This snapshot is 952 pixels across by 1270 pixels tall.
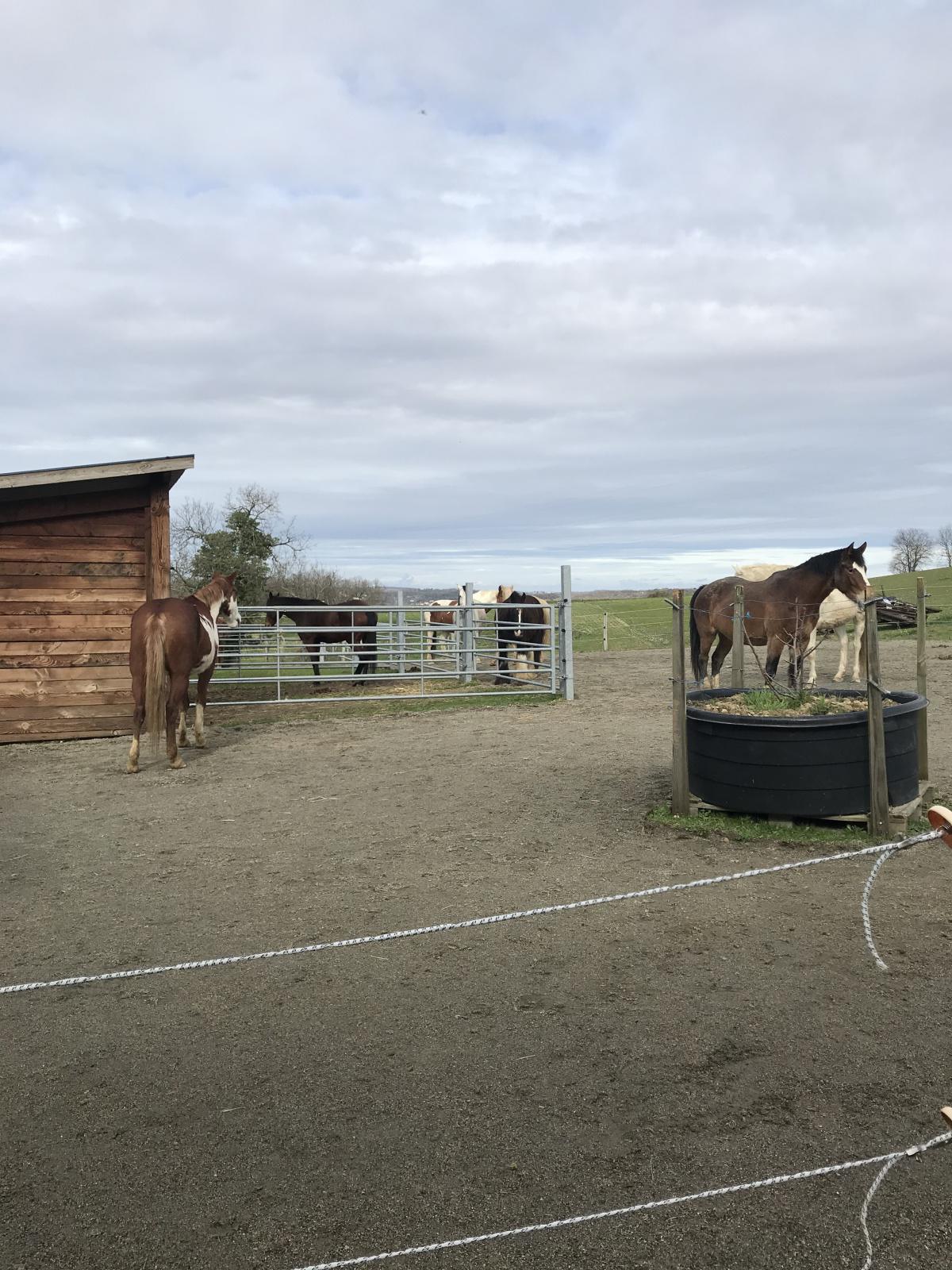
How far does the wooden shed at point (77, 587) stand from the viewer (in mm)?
9039

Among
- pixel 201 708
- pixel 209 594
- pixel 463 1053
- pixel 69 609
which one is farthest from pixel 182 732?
pixel 463 1053

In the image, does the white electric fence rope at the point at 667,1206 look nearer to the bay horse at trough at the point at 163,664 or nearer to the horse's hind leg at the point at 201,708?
the bay horse at trough at the point at 163,664

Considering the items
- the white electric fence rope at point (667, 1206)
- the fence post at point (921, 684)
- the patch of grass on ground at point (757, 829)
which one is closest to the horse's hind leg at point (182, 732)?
the patch of grass on ground at point (757, 829)

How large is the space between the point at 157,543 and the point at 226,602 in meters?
0.98

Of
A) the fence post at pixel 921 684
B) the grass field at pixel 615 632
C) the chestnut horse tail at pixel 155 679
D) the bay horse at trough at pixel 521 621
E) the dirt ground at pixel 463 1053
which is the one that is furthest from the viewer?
the bay horse at trough at pixel 521 621

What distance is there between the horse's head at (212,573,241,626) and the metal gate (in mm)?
1306

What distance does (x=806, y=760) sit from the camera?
15.7 feet

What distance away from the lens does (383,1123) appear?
2.34 metres

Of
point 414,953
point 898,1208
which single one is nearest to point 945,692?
point 414,953

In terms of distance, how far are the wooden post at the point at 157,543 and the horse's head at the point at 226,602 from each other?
1.79ft

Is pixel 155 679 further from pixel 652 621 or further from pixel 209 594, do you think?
pixel 652 621

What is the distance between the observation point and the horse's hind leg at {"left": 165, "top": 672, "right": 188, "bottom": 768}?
7.65 metres

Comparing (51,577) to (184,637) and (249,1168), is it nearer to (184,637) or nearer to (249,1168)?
(184,637)

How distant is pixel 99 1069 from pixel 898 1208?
2.14 m
